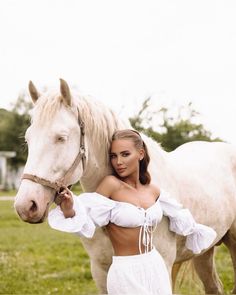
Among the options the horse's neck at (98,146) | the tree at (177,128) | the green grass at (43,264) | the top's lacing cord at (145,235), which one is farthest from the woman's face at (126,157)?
the tree at (177,128)

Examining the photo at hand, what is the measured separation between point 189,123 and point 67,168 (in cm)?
3440

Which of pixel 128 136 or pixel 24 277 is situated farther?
pixel 24 277

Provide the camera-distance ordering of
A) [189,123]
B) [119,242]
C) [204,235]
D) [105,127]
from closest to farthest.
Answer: [119,242] → [105,127] → [204,235] → [189,123]

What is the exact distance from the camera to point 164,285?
3.51 m

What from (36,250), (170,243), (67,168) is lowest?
(36,250)

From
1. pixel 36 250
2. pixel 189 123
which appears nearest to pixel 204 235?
pixel 36 250

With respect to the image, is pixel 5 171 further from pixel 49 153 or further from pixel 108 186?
pixel 49 153

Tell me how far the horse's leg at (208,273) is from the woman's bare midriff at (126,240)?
273 cm

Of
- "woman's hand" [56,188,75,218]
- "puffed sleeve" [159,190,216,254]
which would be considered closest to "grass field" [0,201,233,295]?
"puffed sleeve" [159,190,216,254]

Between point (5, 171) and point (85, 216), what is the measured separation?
47.7 meters

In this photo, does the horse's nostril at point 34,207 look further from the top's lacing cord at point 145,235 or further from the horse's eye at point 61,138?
the top's lacing cord at point 145,235

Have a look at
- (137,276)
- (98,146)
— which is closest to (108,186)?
(98,146)

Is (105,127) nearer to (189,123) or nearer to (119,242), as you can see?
(119,242)

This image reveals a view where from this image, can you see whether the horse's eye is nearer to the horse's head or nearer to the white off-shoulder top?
the horse's head
